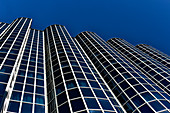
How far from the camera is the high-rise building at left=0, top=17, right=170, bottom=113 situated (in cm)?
3234

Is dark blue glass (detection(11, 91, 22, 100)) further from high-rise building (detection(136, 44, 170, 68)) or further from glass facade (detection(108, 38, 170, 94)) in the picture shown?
high-rise building (detection(136, 44, 170, 68))

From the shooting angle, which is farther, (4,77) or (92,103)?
(4,77)

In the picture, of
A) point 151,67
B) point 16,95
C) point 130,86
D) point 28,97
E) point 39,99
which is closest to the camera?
point 16,95

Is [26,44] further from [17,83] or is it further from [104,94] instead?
[104,94]

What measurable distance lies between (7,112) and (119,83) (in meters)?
29.4

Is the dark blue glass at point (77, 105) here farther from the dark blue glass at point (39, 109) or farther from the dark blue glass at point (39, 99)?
the dark blue glass at point (39, 99)

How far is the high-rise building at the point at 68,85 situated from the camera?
106 ft

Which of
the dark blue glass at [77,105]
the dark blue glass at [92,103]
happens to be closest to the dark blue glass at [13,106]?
the dark blue glass at [77,105]

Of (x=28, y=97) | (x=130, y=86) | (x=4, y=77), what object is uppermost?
(x=4, y=77)

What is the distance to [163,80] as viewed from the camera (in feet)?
185

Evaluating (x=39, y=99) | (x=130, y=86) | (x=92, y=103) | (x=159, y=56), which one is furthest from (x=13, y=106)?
(x=159, y=56)

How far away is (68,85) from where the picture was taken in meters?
38.3

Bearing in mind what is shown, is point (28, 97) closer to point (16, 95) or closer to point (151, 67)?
point (16, 95)

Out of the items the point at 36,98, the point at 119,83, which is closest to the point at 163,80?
the point at 119,83
